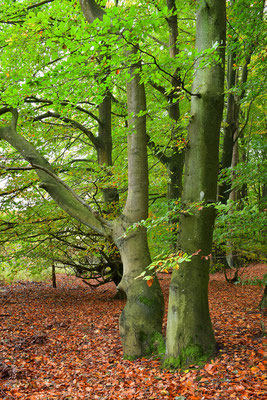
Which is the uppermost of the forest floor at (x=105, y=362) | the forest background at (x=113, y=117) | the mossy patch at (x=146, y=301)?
the forest background at (x=113, y=117)

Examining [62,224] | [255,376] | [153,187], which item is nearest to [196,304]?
[255,376]

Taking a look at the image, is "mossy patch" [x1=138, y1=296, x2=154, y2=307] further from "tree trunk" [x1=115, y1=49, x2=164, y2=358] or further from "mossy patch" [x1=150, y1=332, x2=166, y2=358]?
"mossy patch" [x1=150, y1=332, x2=166, y2=358]

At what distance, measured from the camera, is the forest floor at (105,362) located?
128 inches

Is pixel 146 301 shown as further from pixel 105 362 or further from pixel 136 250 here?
pixel 105 362

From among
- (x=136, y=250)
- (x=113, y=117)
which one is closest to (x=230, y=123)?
(x=113, y=117)

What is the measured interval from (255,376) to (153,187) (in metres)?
9.10

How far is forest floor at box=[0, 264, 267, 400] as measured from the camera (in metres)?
3.26

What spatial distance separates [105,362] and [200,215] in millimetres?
2832

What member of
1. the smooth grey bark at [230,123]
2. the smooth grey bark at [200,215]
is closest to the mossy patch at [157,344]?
the smooth grey bark at [200,215]

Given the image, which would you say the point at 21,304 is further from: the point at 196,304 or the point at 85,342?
the point at 196,304

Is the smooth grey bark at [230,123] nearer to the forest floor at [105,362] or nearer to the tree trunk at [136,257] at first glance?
the forest floor at [105,362]

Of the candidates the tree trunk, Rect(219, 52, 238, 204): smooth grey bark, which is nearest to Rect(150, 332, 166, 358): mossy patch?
the tree trunk

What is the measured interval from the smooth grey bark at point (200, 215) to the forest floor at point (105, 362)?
34 cm

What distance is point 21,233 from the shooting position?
796 cm
